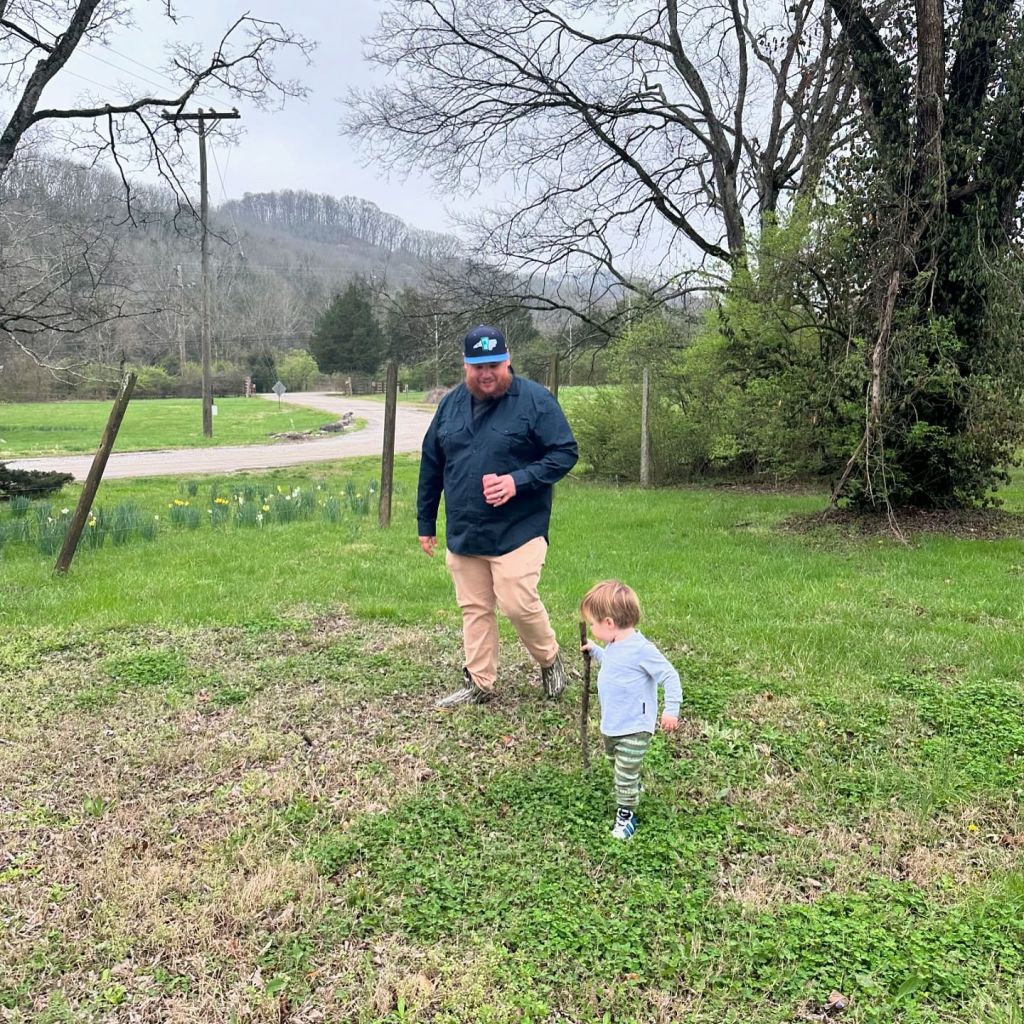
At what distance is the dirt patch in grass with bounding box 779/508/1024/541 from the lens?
8.37m

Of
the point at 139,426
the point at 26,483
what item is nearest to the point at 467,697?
the point at 26,483

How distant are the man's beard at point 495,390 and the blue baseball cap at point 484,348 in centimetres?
9

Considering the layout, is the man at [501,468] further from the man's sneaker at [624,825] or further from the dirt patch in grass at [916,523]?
the dirt patch in grass at [916,523]

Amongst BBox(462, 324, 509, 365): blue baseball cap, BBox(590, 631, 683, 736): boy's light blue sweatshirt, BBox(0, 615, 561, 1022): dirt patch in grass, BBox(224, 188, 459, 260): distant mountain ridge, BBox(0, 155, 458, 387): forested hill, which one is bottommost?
BBox(0, 615, 561, 1022): dirt patch in grass

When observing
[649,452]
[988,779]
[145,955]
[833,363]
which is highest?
[833,363]

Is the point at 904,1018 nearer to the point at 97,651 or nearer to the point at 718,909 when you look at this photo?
the point at 718,909

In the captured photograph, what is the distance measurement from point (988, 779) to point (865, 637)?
5.78 feet

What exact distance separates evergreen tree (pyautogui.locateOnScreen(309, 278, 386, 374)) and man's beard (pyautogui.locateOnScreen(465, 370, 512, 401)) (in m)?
61.5

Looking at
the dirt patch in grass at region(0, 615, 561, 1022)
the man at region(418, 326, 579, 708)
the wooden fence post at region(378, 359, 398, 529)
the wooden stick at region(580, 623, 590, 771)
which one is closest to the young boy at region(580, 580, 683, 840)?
the wooden stick at region(580, 623, 590, 771)

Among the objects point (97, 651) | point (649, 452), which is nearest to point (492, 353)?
point (97, 651)

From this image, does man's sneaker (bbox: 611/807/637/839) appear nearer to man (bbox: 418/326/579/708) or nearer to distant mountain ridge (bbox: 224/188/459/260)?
man (bbox: 418/326/579/708)

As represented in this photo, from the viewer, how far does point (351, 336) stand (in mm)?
64250

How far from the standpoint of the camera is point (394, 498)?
37.5 feet

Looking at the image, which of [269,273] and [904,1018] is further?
[269,273]
